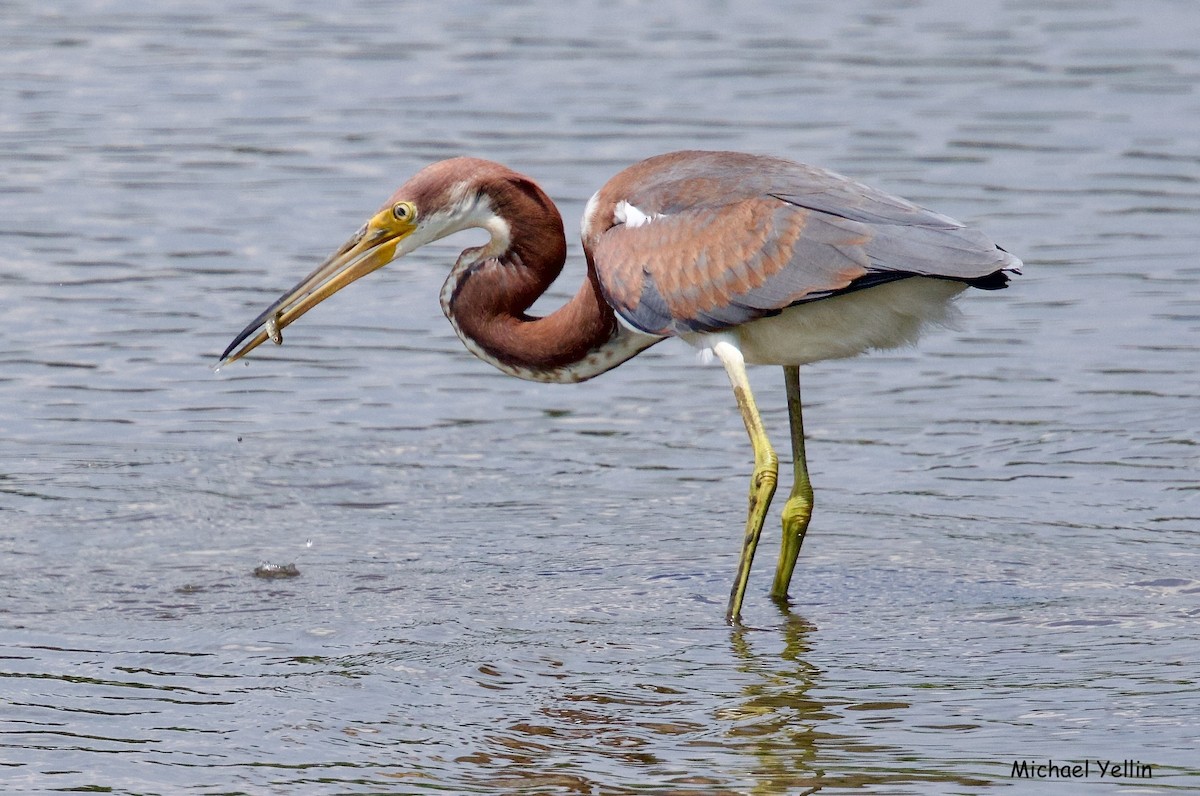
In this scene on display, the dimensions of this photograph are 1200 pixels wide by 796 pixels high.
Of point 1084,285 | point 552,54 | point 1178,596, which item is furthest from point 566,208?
point 1178,596

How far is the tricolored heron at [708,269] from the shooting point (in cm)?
617

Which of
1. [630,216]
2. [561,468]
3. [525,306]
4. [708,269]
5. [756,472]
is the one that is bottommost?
[561,468]

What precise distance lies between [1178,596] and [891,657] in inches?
44.2

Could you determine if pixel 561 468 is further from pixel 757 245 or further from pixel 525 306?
pixel 757 245

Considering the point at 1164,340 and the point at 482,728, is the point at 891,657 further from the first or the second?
the point at 1164,340

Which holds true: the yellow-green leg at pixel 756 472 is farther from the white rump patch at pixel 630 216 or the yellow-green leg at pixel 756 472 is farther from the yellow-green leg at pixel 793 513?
the white rump patch at pixel 630 216

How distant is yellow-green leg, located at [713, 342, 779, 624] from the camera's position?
646cm

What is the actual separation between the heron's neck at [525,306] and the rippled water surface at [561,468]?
727mm

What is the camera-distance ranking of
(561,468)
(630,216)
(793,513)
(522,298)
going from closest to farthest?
(630,216)
(793,513)
(522,298)
(561,468)

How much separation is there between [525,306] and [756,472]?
1081 mm

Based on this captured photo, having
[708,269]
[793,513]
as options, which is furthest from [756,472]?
[708,269]

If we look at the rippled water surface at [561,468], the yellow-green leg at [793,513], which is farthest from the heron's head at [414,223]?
the yellow-green leg at [793,513]

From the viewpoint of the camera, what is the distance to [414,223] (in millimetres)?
6875

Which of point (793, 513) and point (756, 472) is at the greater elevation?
point (756, 472)
